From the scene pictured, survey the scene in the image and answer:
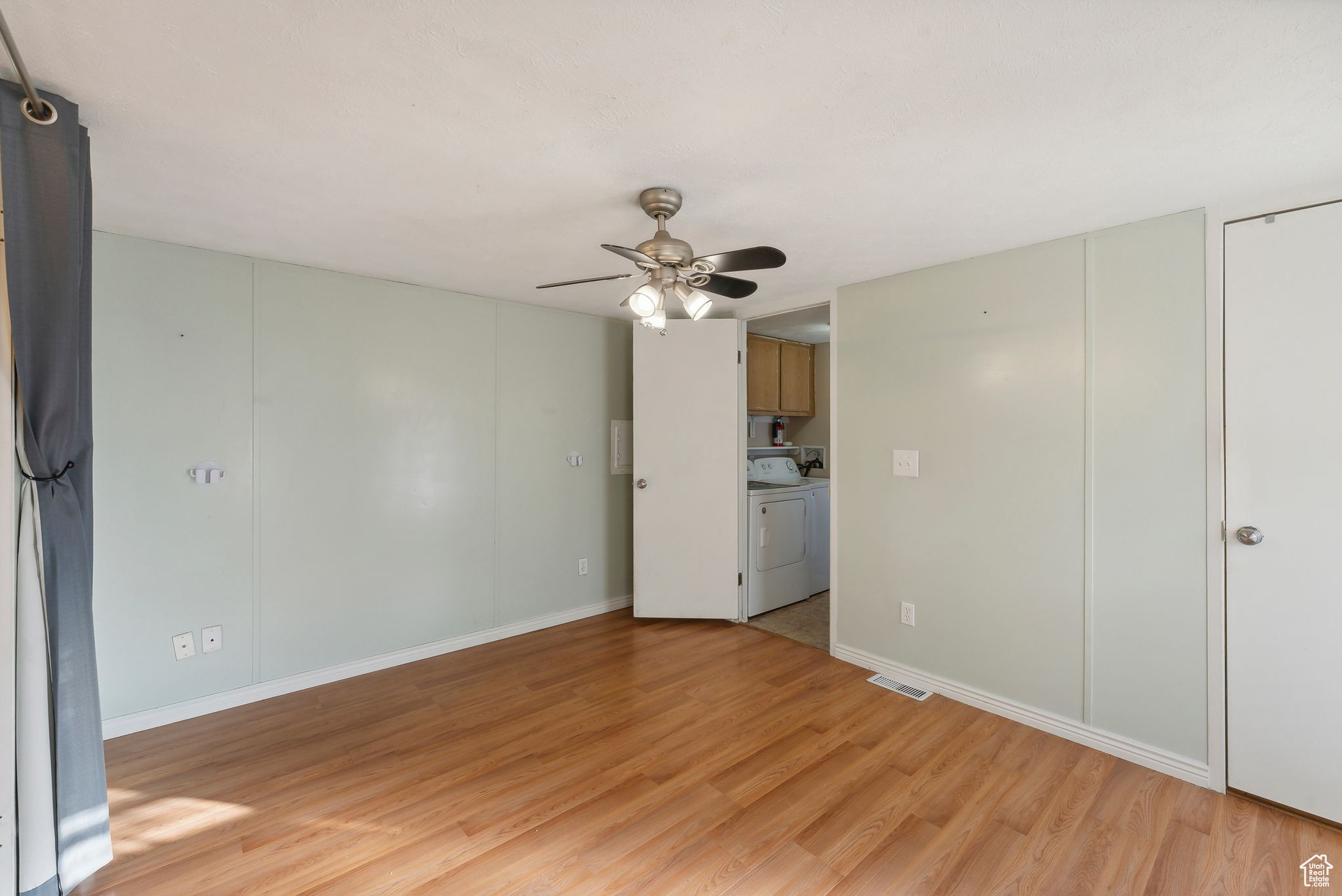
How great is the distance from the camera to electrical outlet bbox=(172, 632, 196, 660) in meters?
2.73

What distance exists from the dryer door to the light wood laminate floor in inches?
53.0

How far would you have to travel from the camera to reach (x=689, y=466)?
4148 millimetres

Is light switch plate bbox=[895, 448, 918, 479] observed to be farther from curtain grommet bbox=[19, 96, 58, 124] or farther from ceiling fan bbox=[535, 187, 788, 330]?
curtain grommet bbox=[19, 96, 58, 124]

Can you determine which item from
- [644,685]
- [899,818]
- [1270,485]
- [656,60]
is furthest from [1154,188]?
[644,685]

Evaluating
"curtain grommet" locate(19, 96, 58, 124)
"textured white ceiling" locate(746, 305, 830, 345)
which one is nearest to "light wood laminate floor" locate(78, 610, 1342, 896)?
"curtain grommet" locate(19, 96, 58, 124)

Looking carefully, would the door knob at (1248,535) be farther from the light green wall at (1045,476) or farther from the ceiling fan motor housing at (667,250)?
the ceiling fan motor housing at (667,250)

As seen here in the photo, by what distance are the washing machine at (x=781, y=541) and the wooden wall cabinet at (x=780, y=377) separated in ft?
1.82

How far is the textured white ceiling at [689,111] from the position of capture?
4.19 feet

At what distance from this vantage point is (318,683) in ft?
10.3

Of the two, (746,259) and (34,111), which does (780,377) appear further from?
(34,111)

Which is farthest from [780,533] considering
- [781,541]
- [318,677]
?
[318,677]

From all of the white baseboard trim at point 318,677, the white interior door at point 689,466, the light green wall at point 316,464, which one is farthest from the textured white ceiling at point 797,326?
the white baseboard trim at point 318,677

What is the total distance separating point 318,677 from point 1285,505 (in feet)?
14.3

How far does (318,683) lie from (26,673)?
68.9 inches
